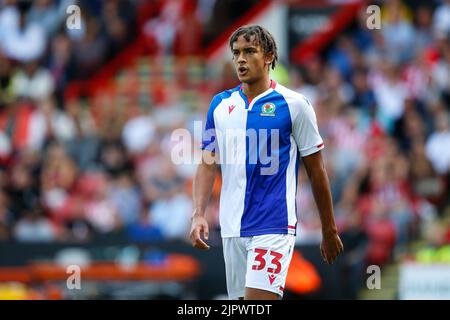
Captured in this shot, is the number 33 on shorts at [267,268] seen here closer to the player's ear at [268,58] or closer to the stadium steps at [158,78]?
the player's ear at [268,58]

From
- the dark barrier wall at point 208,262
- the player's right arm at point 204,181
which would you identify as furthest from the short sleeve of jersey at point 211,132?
the dark barrier wall at point 208,262

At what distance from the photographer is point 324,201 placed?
7.97 m

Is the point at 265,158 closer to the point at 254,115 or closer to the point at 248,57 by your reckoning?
the point at 254,115

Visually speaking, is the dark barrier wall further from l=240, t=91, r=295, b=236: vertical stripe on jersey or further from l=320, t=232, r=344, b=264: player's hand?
l=240, t=91, r=295, b=236: vertical stripe on jersey

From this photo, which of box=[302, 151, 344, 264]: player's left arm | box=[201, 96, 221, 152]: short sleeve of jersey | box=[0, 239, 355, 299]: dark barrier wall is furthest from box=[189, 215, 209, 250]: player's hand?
box=[0, 239, 355, 299]: dark barrier wall

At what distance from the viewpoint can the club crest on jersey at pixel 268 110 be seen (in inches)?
316

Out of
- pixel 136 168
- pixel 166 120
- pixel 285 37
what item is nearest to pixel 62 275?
pixel 136 168

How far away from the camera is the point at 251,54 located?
8.01 m

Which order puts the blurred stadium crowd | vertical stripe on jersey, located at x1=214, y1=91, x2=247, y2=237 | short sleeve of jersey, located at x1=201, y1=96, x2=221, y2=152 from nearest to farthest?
1. vertical stripe on jersey, located at x1=214, y1=91, x2=247, y2=237
2. short sleeve of jersey, located at x1=201, y1=96, x2=221, y2=152
3. the blurred stadium crowd

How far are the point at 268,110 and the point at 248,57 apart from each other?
1.33 feet

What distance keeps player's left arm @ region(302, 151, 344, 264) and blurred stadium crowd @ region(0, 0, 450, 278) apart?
6605 millimetres

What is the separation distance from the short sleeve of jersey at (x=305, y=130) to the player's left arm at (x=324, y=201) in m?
0.05

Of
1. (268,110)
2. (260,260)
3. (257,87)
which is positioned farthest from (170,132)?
(260,260)

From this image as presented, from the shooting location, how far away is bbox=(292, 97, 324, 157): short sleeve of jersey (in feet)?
26.2
